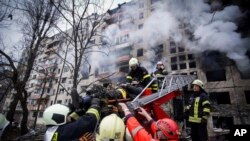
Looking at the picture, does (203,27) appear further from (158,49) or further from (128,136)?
(128,136)

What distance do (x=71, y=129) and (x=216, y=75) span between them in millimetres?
21538

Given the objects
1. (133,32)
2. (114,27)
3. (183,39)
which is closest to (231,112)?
(183,39)

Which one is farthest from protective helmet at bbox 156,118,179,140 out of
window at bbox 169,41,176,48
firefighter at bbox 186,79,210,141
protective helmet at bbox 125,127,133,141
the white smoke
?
window at bbox 169,41,176,48

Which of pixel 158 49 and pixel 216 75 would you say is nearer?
pixel 216 75

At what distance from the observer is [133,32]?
29312 mm

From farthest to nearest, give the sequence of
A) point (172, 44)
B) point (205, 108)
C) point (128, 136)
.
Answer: point (172, 44), point (205, 108), point (128, 136)

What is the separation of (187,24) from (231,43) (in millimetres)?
5649

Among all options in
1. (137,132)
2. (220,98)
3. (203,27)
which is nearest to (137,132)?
(137,132)

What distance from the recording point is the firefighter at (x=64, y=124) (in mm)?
2490

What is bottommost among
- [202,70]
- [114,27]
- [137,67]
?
[137,67]

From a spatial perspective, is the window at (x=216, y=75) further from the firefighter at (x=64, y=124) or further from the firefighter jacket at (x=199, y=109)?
the firefighter at (x=64, y=124)

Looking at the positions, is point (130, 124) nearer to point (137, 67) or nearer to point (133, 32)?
point (137, 67)

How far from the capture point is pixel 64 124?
104 inches

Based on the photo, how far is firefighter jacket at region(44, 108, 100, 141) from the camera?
2.48m
